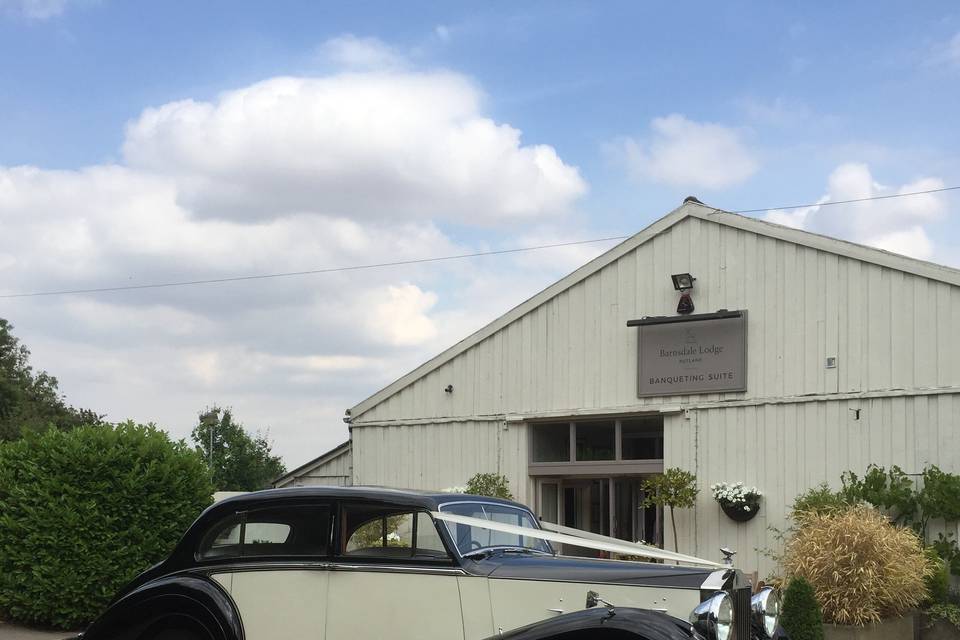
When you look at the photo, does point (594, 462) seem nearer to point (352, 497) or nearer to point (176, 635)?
point (352, 497)

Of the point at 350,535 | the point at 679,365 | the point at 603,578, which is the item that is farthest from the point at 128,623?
the point at 679,365

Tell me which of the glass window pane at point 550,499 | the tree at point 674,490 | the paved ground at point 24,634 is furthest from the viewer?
the glass window pane at point 550,499

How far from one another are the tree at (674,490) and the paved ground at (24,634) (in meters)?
8.27

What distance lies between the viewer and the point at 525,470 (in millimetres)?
17062

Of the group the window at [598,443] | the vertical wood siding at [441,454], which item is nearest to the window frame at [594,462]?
the window at [598,443]

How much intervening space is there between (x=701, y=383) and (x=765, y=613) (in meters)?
9.63

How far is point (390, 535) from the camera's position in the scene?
6.66 m

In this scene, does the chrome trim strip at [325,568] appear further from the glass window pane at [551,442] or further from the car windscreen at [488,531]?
the glass window pane at [551,442]

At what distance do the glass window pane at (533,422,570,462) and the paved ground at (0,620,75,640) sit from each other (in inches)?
311

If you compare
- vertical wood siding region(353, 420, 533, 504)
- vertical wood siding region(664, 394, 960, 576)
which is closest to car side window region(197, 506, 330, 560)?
vertical wood siding region(664, 394, 960, 576)

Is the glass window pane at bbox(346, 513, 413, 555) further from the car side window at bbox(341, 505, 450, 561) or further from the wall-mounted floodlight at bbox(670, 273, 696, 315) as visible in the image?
the wall-mounted floodlight at bbox(670, 273, 696, 315)

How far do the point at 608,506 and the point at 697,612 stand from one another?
11.3m

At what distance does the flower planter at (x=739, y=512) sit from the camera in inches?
575

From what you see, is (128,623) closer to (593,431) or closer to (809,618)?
(809,618)
